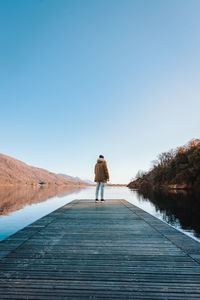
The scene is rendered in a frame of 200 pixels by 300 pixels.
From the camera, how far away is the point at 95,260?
2.56m

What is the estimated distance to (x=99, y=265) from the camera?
2.40 m

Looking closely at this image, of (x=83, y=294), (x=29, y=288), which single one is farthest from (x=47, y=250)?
(x=83, y=294)

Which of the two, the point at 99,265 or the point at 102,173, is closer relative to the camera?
the point at 99,265

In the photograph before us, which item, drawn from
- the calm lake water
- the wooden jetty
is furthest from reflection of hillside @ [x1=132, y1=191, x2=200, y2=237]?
the wooden jetty

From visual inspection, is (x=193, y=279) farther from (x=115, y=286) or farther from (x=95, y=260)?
(x=95, y=260)

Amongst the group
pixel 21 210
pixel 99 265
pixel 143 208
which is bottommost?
pixel 21 210

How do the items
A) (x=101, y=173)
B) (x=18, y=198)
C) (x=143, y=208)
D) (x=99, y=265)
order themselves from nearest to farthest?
(x=99, y=265) < (x=101, y=173) < (x=143, y=208) < (x=18, y=198)

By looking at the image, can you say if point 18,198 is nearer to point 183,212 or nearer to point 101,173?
point 101,173

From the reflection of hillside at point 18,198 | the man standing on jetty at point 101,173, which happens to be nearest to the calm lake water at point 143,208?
the reflection of hillside at point 18,198

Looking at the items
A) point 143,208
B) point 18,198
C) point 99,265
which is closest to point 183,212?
point 143,208

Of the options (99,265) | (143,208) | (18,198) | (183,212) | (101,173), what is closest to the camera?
(99,265)

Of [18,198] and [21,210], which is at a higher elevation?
[21,210]

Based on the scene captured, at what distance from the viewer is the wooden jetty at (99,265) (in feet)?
5.97

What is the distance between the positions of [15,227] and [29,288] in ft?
24.1
